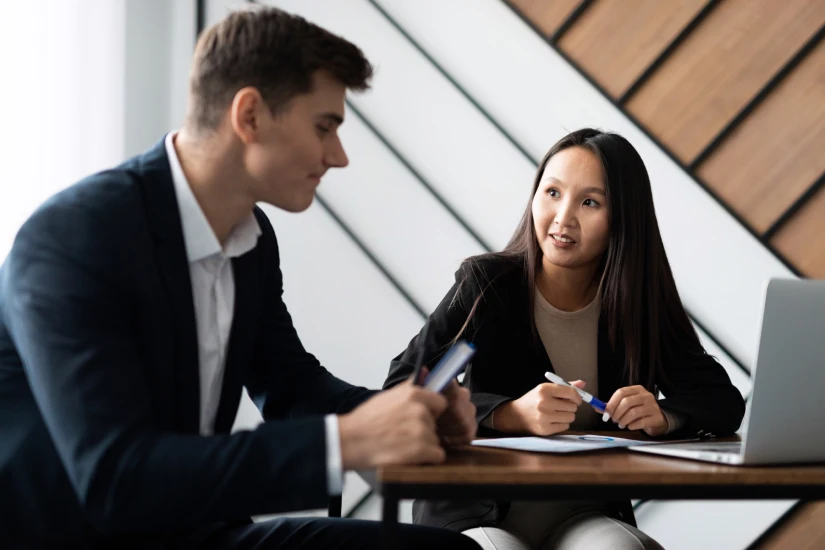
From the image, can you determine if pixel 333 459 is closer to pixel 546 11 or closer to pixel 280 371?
pixel 280 371

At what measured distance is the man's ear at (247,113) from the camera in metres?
1.12

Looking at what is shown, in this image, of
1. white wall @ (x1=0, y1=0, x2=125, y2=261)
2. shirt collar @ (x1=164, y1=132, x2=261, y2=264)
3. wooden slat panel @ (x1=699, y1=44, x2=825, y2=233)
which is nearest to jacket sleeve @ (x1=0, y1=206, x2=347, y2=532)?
shirt collar @ (x1=164, y1=132, x2=261, y2=264)

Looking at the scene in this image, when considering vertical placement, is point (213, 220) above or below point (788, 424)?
below

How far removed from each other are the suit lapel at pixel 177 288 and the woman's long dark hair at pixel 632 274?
73 centimetres

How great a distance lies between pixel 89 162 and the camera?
2.30m

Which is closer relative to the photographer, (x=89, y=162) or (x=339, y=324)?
(x=89, y=162)

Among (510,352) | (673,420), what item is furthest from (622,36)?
(673,420)

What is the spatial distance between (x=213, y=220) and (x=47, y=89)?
1204 millimetres

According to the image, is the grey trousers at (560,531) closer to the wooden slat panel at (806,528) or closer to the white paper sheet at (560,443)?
the white paper sheet at (560,443)

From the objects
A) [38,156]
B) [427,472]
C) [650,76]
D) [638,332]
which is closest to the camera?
[427,472]

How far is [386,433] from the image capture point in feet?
3.09

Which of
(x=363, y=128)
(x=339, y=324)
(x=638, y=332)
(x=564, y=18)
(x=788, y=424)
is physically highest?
(x=564, y=18)

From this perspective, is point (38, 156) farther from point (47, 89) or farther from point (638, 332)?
point (638, 332)

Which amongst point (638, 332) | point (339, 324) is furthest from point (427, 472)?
point (339, 324)
